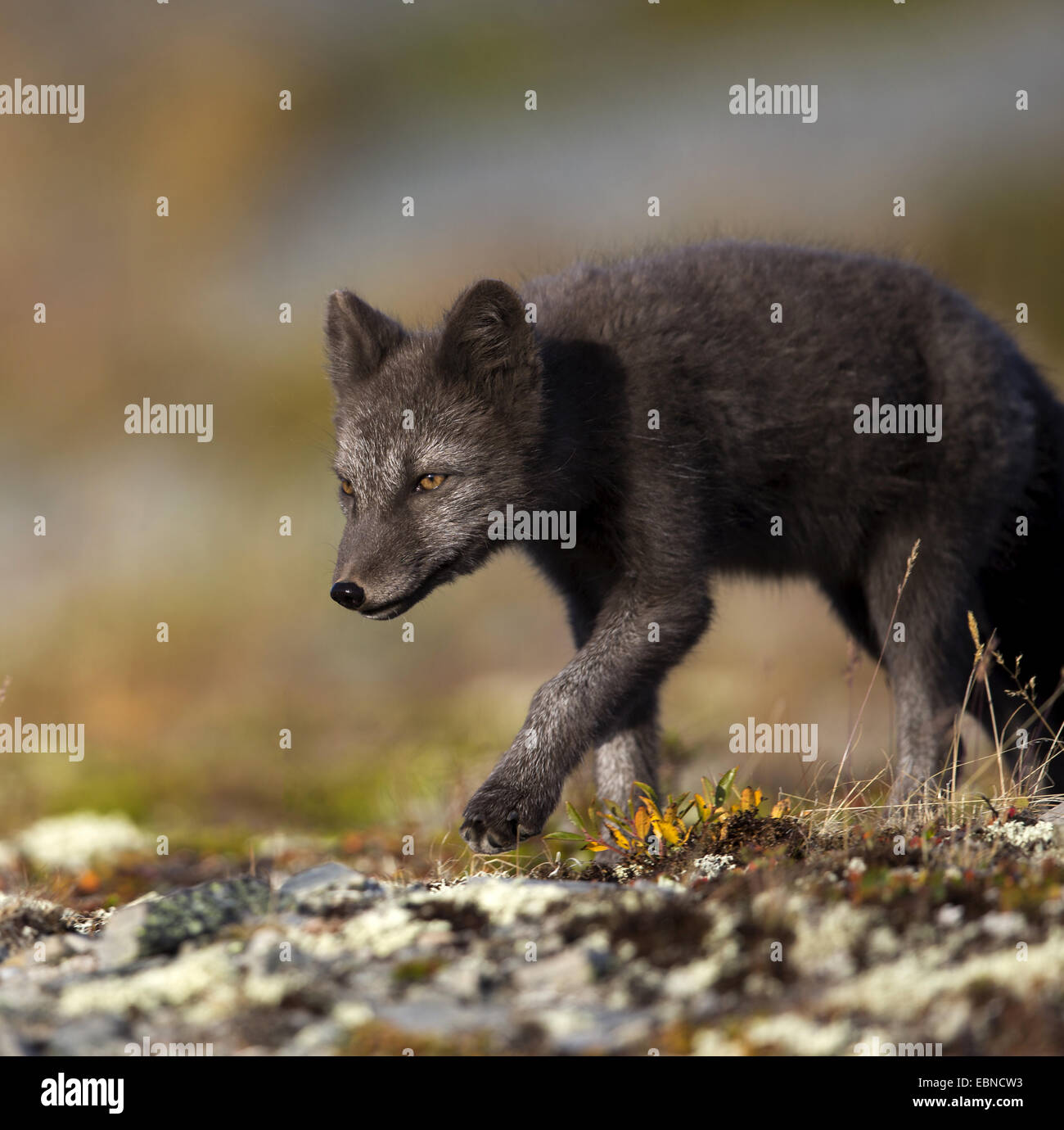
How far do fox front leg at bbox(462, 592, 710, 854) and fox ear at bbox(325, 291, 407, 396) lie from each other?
1799 millimetres

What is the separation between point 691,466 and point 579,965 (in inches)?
127

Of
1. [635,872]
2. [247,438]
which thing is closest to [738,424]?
[635,872]

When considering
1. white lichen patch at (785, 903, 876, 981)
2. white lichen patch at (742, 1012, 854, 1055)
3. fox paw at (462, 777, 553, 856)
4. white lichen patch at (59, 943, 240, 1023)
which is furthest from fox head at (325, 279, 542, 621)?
white lichen patch at (742, 1012, 854, 1055)

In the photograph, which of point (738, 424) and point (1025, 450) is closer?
point (738, 424)

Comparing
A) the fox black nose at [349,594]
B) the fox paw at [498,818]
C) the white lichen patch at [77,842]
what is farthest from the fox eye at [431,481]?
the white lichen patch at [77,842]

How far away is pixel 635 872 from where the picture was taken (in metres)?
5.36

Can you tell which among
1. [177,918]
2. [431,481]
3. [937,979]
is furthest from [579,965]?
[431,481]

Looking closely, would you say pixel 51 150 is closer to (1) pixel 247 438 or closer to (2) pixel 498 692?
(1) pixel 247 438

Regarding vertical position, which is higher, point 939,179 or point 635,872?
point 939,179

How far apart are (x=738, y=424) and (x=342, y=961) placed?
3.76 metres

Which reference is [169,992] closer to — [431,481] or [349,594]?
[349,594]

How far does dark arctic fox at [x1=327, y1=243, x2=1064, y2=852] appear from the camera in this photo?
608cm

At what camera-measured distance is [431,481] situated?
20.0 ft

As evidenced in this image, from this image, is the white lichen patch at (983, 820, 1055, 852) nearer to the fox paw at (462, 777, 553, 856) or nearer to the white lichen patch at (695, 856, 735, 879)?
the white lichen patch at (695, 856, 735, 879)
